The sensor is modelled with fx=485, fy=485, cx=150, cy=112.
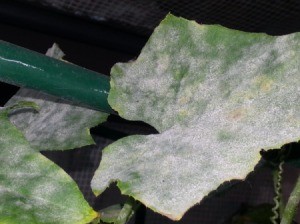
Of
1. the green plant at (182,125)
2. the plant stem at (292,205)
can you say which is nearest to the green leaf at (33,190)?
the green plant at (182,125)

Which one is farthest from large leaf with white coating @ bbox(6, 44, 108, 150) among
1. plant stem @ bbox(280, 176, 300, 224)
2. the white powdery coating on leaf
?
plant stem @ bbox(280, 176, 300, 224)

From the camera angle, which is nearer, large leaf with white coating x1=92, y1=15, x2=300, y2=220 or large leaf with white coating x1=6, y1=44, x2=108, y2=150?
large leaf with white coating x1=92, y1=15, x2=300, y2=220

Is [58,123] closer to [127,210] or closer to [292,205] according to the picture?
[127,210]

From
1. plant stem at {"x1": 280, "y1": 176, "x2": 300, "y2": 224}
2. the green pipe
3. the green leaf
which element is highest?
the green pipe

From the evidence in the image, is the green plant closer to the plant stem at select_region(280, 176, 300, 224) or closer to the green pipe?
the green pipe

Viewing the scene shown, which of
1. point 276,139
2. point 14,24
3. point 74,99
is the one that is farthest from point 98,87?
point 14,24

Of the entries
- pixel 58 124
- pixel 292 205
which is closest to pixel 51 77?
pixel 58 124

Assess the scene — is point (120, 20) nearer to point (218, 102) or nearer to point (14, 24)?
point (14, 24)

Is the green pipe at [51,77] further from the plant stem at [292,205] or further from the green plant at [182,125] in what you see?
the plant stem at [292,205]
